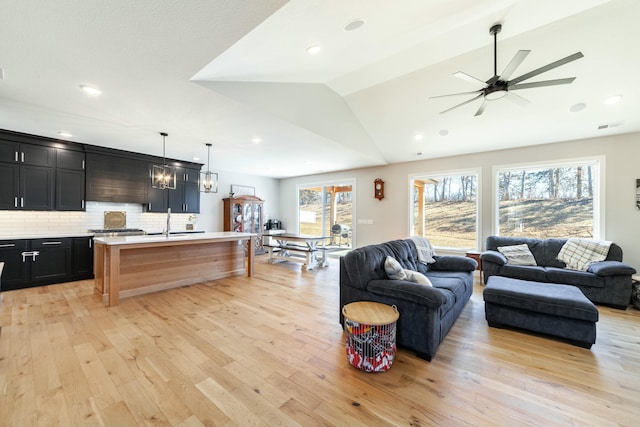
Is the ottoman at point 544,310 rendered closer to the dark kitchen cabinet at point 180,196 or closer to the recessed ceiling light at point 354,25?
the recessed ceiling light at point 354,25

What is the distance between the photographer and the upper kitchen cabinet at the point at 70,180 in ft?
14.8

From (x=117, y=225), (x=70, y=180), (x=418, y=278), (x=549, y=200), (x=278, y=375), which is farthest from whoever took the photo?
(x=117, y=225)

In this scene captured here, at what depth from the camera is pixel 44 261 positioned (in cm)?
421

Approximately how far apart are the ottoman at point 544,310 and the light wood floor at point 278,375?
0.47 feet

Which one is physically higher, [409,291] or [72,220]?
[72,220]

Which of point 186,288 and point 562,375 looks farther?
point 186,288

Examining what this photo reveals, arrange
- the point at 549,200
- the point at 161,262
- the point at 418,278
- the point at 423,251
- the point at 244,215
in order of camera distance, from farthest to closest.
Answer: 1. the point at 244,215
2. the point at 549,200
3. the point at 161,262
4. the point at 423,251
5. the point at 418,278

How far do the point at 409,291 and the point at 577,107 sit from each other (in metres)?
3.93

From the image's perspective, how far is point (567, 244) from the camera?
4109 millimetres

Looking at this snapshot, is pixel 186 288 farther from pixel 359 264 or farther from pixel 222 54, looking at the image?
pixel 222 54

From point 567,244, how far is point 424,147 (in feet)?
9.50

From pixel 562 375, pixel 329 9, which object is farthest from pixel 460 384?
pixel 329 9

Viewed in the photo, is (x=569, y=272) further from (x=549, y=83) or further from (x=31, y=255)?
(x=31, y=255)

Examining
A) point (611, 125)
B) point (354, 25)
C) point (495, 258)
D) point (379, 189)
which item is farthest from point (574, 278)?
point (354, 25)
